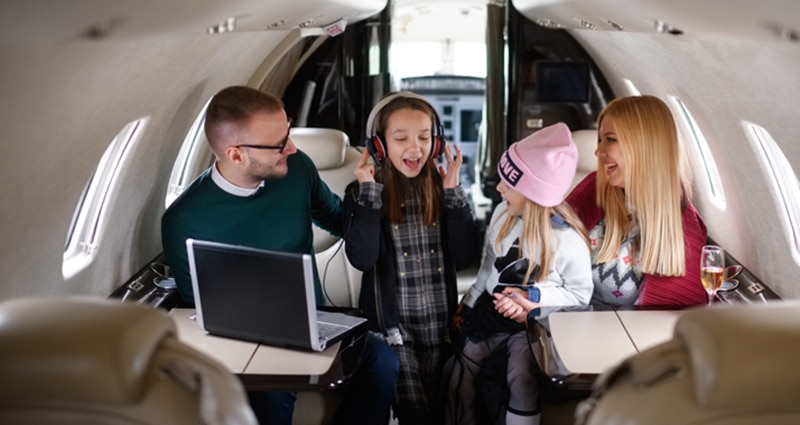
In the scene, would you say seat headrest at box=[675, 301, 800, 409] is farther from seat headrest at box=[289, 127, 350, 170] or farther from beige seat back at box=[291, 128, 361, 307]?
seat headrest at box=[289, 127, 350, 170]

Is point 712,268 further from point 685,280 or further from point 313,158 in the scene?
point 313,158

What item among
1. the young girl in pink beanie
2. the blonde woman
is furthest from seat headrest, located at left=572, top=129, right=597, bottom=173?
the young girl in pink beanie

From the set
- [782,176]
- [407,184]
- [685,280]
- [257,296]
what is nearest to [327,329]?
[257,296]

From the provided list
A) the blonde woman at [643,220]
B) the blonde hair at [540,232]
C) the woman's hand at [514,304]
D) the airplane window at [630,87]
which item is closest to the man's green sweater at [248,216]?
the woman's hand at [514,304]

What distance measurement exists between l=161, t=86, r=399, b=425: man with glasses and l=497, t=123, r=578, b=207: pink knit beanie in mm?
780

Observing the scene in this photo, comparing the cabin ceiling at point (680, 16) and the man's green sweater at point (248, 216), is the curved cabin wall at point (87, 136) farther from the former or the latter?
the cabin ceiling at point (680, 16)

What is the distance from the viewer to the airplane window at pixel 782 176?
152 inches

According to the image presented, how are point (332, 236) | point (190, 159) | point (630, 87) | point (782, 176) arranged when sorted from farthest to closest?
point (630, 87)
point (190, 159)
point (332, 236)
point (782, 176)

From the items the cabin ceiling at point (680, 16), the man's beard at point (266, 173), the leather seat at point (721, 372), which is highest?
the cabin ceiling at point (680, 16)

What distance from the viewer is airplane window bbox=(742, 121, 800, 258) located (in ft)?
12.7

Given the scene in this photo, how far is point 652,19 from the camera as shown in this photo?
10.8 ft

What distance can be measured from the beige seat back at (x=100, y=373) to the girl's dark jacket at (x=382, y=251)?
165 centimetres

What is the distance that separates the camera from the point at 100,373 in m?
1.73

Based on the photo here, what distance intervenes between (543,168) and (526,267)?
38 centimetres
